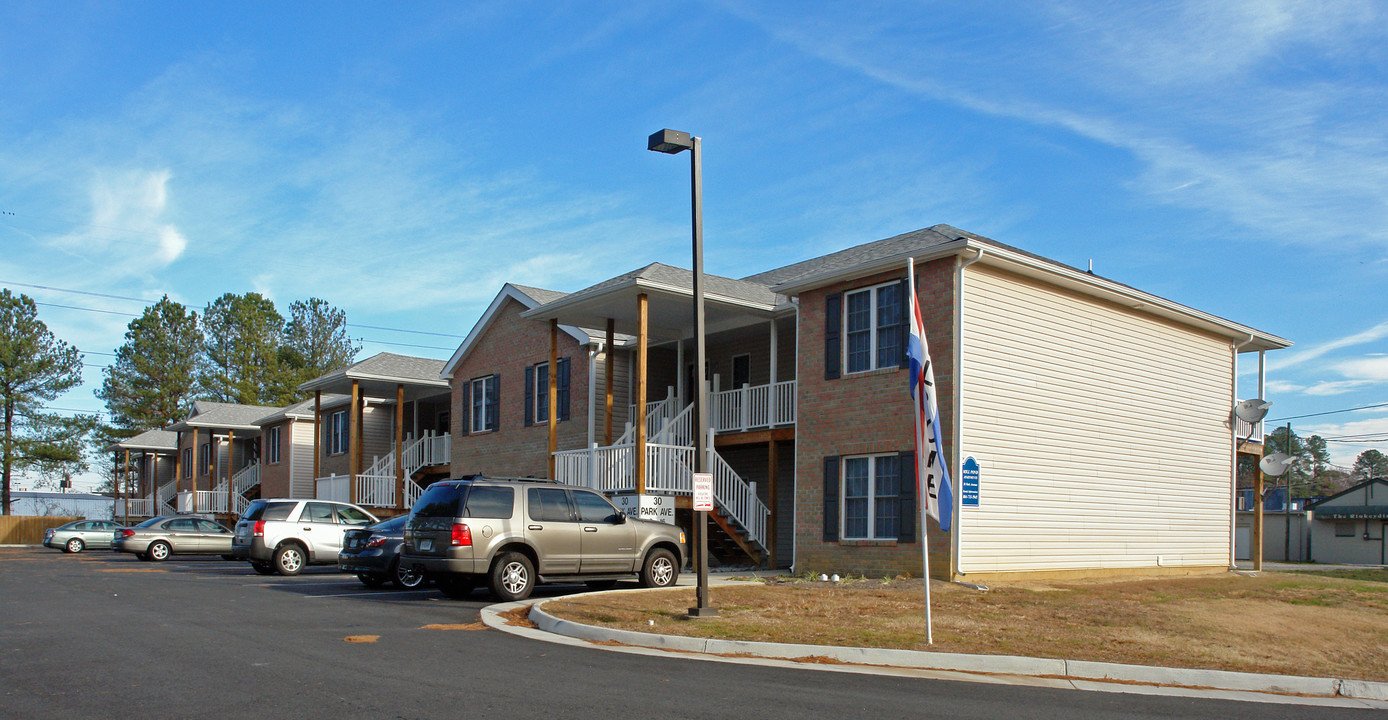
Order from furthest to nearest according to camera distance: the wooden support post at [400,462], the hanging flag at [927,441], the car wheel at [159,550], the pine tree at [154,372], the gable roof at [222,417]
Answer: the pine tree at [154,372] < the gable roof at [222,417] < the wooden support post at [400,462] < the car wheel at [159,550] < the hanging flag at [927,441]

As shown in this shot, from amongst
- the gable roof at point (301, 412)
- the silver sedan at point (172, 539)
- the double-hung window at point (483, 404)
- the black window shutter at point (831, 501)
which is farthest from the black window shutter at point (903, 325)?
the gable roof at point (301, 412)

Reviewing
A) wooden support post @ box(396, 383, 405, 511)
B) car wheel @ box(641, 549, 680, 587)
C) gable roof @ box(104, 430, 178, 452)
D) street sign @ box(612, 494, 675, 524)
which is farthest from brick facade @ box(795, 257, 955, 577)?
gable roof @ box(104, 430, 178, 452)

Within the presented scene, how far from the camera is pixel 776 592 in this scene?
50.6ft

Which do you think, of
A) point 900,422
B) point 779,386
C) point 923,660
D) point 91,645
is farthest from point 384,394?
point 923,660

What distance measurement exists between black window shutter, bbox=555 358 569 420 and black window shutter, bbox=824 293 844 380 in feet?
33.3

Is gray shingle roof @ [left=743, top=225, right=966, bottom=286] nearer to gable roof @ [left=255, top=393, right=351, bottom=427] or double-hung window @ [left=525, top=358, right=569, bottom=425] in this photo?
double-hung window @ [left=525, top=358, right=569, bottom=425]

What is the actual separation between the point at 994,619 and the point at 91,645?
371 inches

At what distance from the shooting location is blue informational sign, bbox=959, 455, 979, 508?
16484 millimetres

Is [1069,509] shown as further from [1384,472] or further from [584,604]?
[1384,472]

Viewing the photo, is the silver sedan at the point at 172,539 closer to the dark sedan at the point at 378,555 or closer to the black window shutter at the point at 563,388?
the black window shutter at the point at 563,388

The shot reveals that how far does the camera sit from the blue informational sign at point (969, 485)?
54.1ft

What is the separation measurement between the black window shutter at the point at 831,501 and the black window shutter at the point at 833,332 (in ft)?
5.26

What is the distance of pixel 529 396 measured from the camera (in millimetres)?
28750

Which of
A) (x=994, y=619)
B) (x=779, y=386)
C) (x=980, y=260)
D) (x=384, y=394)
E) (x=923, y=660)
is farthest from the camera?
(x=384, y=394)
